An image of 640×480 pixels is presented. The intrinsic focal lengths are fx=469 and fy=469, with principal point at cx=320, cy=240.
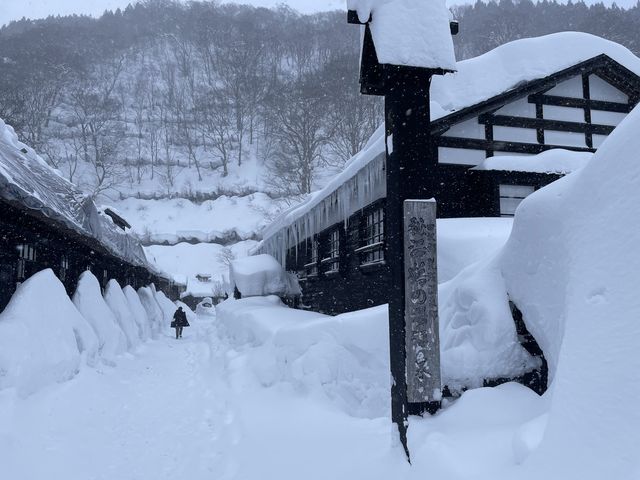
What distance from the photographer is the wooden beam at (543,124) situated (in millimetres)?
10375

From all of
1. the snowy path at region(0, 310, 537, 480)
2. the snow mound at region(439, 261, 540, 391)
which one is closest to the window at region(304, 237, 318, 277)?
the snowy path at region(0, 310, 537, 480)

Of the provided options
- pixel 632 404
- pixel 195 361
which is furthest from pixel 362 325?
pixel 195 361

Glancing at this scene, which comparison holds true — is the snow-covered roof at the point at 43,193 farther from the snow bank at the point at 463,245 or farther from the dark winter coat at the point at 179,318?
the dark winter coat at the point at 179,318

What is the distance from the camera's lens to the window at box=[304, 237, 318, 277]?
15161mm

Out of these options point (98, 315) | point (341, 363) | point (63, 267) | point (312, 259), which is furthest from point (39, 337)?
point (312, 259)

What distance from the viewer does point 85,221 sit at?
9.95 meters

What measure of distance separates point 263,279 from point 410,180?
15824mm

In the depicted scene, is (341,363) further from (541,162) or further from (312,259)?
(312,259)

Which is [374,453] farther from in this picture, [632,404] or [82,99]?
[82,99]

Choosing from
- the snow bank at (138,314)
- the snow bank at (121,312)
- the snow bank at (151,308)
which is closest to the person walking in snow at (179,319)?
the snow bank at (138,314)

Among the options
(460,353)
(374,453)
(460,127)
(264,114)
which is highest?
(264,114)

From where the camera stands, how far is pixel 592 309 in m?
2.27

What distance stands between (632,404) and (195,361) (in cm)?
1205

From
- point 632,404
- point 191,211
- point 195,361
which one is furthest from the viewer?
point 191,211
